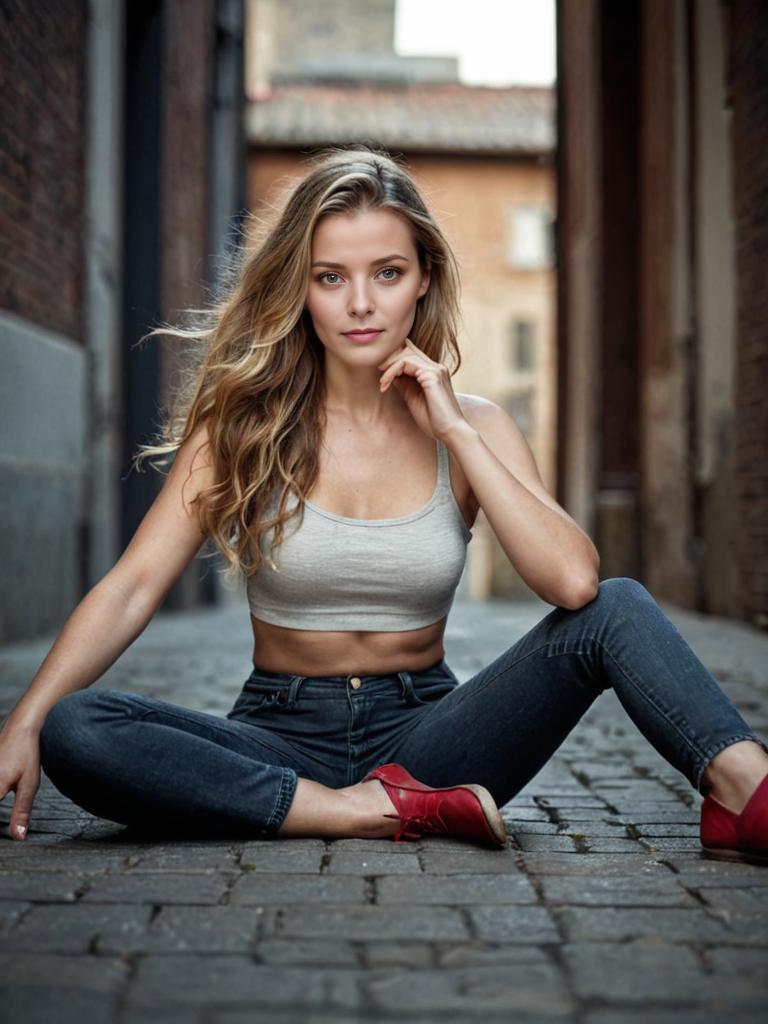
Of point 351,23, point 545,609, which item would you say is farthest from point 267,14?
point 545,609

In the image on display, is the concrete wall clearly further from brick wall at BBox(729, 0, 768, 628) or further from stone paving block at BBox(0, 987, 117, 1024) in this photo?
stone paving block at BBox(0, 987, 117, 1024)

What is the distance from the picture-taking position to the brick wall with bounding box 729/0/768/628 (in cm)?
780

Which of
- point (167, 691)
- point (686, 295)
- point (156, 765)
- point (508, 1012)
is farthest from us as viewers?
point (686, 295)

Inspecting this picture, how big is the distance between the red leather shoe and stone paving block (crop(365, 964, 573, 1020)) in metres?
0.76

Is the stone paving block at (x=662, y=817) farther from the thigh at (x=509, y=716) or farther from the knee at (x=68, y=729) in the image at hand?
the knee at (x=68, y=729)

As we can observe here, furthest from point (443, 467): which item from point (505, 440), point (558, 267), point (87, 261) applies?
point (558, 267)

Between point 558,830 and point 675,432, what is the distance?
7381 millimetres

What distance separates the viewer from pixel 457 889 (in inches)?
98.0

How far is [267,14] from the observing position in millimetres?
33562

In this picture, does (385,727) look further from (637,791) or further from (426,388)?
(637,791)

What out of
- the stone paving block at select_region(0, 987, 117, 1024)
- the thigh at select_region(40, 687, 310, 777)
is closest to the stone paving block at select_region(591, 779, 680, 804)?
the thigh at select_region(40, 687, 310, 777)

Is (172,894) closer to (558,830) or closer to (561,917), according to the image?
(561,917)

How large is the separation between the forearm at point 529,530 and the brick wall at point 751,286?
5096 millimetres

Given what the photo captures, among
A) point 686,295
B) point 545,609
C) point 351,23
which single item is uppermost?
point 351,23
